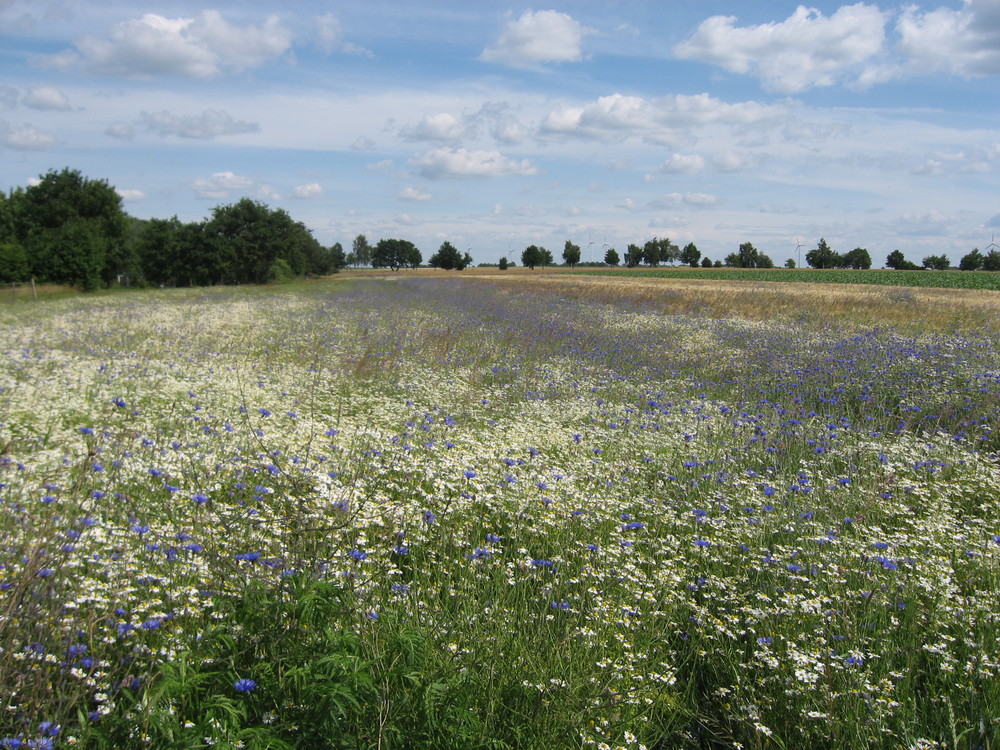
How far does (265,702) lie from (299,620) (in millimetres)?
323

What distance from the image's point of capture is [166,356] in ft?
35.4

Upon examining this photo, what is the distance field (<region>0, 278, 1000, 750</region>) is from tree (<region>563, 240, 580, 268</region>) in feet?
463

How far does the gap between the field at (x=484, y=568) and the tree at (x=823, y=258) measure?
118428 mm

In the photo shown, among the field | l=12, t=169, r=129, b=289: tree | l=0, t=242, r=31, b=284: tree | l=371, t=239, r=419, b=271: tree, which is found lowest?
the field

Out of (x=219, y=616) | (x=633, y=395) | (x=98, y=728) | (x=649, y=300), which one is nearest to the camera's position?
(x=98, y=728)

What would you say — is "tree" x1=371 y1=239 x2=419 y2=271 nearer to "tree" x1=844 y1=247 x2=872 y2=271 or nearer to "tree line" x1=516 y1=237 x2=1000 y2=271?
"tree line" x1=516 y1=237 x2=1000 y2=271

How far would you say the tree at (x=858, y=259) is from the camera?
114 meters

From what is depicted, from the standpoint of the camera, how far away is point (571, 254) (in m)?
147

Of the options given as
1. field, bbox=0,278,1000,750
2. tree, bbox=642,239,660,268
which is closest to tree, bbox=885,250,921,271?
tree, bbox=642,239,660,268

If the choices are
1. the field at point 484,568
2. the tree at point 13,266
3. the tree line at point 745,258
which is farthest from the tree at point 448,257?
the field at point 484,568

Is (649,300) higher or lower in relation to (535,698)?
higher

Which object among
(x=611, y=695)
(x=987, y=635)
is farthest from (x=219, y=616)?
(x=987, y=635)

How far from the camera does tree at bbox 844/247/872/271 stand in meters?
114

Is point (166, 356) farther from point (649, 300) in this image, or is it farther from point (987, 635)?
point (649, 300)
